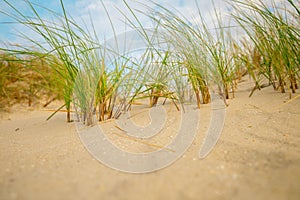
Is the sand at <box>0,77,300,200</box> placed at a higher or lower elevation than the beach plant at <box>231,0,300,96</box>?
lower

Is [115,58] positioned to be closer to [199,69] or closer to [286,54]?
[199,69]

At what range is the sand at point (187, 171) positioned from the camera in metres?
0.63

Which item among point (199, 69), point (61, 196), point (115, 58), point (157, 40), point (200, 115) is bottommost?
point (61, 196)

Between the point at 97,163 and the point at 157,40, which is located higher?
the point at 157,40

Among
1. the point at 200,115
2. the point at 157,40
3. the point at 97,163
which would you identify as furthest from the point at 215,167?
the point at 157,40

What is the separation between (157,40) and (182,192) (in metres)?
1.25

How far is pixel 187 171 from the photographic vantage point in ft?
2.45

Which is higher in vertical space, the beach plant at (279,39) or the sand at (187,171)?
the beach plant at (279,39)

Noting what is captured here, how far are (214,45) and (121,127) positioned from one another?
0.90m

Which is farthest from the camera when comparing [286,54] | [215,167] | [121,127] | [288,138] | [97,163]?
[286,54]

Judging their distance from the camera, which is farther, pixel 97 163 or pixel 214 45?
pixel 214 45

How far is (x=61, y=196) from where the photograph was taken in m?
0.64

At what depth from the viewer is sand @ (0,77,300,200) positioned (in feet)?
2.07

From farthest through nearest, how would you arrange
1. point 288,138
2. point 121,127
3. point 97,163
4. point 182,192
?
1. point 121,127
2. point 288,138
3. point 97,163
4. point 182,192
